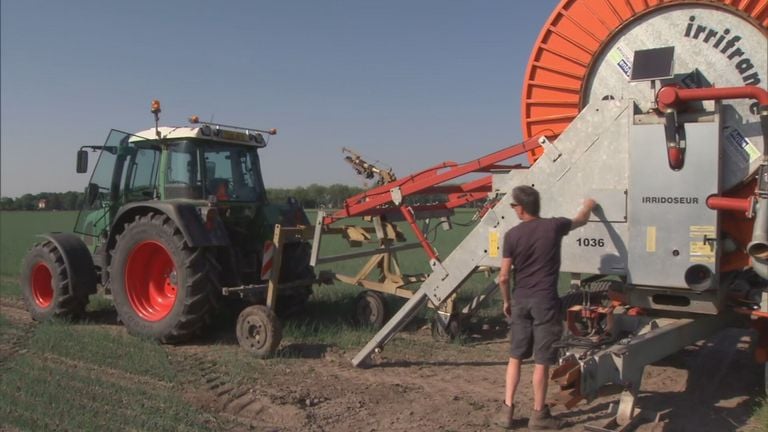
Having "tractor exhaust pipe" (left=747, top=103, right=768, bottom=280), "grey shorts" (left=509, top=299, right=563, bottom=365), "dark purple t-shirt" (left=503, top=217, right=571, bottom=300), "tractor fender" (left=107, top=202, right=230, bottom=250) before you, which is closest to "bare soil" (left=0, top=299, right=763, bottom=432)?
"grey shorts" (left=509, top=299, right=563, bottom=365)

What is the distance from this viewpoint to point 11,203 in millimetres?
12406

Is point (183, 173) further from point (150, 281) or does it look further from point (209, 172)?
point (150, 281)

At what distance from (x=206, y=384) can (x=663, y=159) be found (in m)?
3.86

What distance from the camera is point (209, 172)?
7559mm

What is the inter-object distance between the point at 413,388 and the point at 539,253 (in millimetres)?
A: 1771

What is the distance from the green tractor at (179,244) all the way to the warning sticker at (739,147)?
398cm

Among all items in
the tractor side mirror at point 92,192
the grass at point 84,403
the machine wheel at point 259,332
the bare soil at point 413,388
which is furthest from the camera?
the tractor side mirror at point 92,192

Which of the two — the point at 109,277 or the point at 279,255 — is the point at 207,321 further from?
the point at 109,277

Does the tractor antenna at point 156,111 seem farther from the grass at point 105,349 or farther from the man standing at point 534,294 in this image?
the man standing at point 534,294

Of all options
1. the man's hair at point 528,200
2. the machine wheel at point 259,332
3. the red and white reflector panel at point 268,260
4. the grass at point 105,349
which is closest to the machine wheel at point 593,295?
the man's hair at point 528,200

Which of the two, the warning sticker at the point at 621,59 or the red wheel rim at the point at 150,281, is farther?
the red wheel rim at the point at 150,281

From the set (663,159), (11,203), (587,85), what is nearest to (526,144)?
(587,85)

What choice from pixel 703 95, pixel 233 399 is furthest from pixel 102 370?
pixel 703 95

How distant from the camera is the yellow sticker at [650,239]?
437 centimetres
